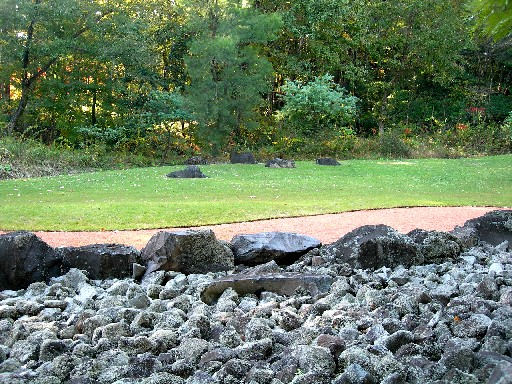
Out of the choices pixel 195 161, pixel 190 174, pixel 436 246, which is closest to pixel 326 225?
pixel 436 246

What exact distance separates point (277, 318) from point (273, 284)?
76cm

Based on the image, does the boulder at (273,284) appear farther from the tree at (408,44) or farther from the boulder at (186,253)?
the tree at (408,44)

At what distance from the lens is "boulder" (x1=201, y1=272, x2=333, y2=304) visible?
447 centimetres

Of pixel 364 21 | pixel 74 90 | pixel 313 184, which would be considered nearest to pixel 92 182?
Result: pixel 313 184

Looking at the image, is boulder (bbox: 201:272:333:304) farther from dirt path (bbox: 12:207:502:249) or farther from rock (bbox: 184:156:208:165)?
rock (bbox: 184:156:208:165)

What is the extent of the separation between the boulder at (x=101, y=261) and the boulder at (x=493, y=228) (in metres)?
3.74

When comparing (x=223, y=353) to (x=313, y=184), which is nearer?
(x=223, y=353)

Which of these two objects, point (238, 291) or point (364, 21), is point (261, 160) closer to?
point (364, 21)

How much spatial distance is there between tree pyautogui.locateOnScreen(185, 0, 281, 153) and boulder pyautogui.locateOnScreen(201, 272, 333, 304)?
17.2m

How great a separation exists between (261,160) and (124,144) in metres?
5.77

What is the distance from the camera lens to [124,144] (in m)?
23.5

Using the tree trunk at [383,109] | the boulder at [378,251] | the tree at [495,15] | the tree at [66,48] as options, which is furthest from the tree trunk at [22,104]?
the tree at [495,15]

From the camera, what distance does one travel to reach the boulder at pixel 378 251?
17.1 ft

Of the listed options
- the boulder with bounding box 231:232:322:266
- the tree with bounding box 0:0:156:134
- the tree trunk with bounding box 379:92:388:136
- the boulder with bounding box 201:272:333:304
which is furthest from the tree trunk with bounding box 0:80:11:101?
the boulder with bounding box 201:272:333:304
